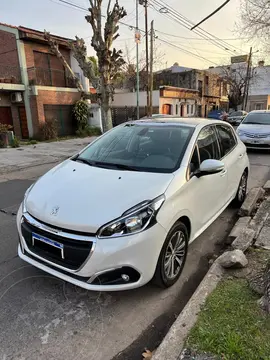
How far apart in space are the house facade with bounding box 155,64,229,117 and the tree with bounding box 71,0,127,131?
19363 millimetres

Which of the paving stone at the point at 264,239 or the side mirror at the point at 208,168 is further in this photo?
the paving stone at the point at 264,239

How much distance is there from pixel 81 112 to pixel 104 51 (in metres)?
7.53

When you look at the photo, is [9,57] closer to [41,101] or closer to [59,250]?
[41,101]

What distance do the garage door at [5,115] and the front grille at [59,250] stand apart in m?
15.4

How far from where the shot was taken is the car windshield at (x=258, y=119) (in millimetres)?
10814

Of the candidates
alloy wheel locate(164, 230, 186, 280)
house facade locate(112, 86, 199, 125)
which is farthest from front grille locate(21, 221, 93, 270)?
house facade locate(112, 86, 199, 125)

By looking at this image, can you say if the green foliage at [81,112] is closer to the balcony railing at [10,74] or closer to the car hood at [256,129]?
the balcony railing at [10,74]

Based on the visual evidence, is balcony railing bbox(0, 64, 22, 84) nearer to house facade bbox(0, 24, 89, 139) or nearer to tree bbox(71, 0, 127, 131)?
house facade bbox(0, 24, 89, 139)

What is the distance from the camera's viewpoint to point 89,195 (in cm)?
251

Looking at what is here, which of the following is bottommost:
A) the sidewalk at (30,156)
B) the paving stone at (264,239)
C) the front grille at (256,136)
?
the sidewalk at (30,156)

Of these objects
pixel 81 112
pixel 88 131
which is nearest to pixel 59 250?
pixel 88 131

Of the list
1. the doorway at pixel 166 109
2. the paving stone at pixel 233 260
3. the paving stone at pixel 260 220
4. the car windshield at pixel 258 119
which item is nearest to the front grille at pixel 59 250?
the paving stone at pixel 233 260

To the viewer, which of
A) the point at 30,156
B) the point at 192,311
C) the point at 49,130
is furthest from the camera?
the point at 49,130

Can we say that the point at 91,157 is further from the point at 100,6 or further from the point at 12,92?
the point at 12,92
